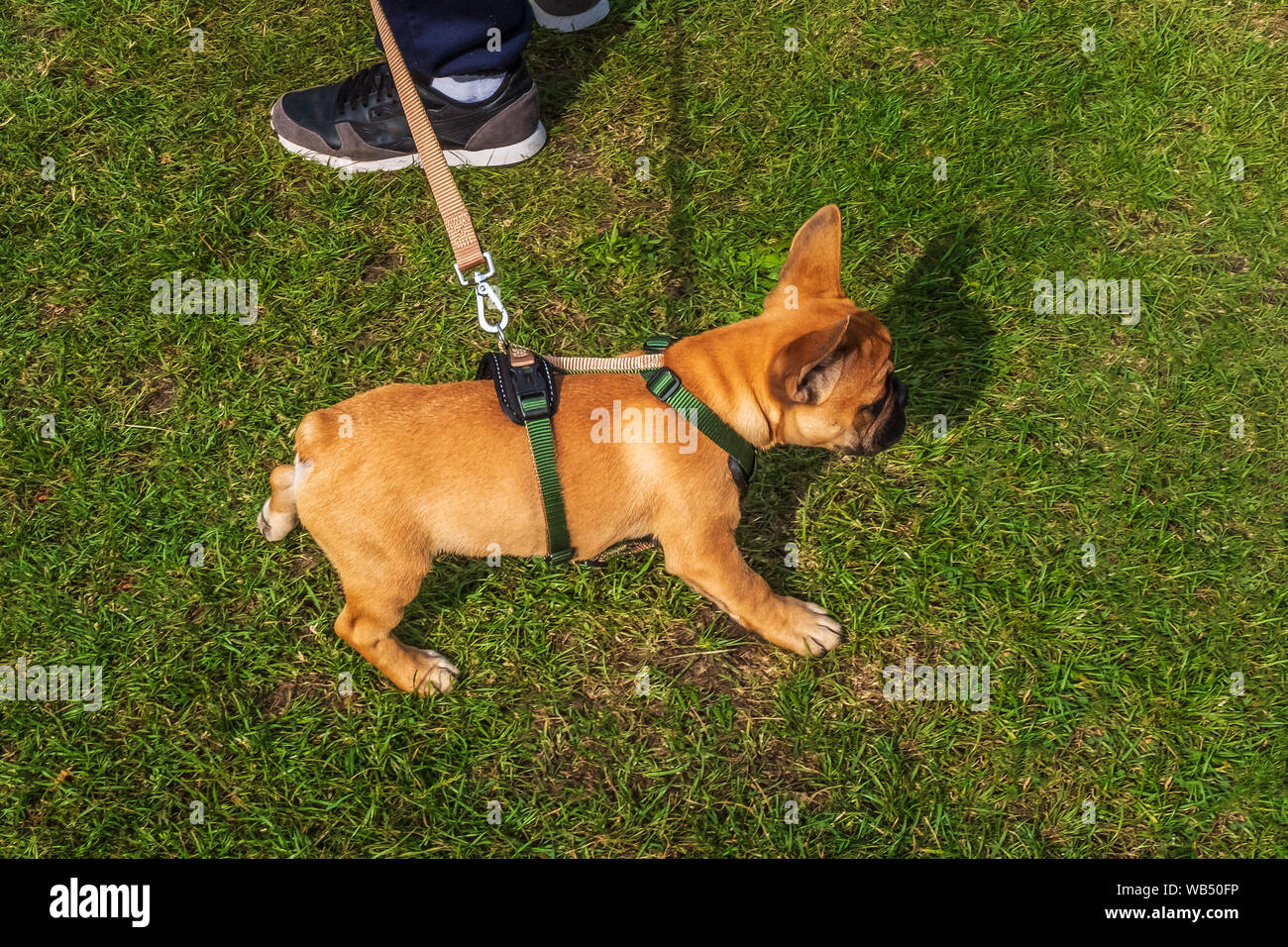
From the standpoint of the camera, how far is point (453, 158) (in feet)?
18.7

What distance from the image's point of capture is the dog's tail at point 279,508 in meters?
4.23

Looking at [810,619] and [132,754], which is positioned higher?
[810,619]

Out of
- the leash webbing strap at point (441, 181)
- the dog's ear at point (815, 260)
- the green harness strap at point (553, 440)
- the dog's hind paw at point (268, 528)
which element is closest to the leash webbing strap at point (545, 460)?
the green harness strap at point (553, 440)

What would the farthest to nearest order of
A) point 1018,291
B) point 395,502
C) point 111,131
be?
point 111,131, point 1018,291, point 395,502

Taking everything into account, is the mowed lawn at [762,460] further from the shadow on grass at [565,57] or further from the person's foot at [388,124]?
the person's foot at [388,124]

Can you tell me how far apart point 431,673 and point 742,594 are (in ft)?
5.25

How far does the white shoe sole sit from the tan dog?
8.43 feet

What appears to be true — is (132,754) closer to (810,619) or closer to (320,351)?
(320,351)

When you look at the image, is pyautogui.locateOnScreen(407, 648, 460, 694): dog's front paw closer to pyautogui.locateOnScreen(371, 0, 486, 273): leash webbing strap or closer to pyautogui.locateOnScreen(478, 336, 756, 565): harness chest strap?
pyautogui.locateOnScreen(478, 336, 756, 565): harness chest strap

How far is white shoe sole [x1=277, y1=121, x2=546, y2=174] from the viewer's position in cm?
567

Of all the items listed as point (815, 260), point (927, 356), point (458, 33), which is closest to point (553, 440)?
point (815, 260)

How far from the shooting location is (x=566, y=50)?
6.31 metres

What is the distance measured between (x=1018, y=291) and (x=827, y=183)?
4.64 feet
